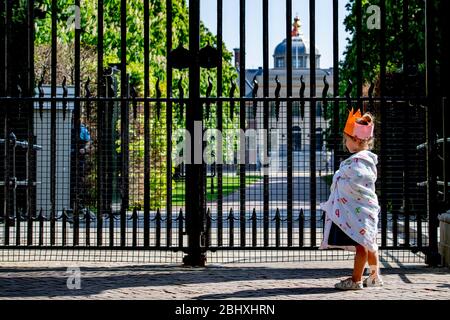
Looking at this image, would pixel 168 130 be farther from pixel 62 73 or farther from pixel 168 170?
pixel 62 73

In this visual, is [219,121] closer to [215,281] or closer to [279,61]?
[215,281]

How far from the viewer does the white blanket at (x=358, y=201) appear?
677 cm

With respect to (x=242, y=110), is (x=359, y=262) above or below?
below

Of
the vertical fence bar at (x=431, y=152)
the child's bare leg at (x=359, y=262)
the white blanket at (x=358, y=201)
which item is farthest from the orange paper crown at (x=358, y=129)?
the vertical fence bar at (x=431, y=152)

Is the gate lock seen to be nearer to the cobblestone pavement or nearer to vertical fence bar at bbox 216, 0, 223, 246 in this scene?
vertical fence bar at bbox 216, 0, 223, 246

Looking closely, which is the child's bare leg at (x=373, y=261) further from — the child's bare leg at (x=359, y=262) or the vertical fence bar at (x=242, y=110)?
the vertical fence bar at (x=242, y=110)

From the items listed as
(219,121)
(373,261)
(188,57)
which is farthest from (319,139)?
(373,261)

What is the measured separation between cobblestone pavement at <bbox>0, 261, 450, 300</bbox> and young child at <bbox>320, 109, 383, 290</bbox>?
24 centimetres

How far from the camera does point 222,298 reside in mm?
6254

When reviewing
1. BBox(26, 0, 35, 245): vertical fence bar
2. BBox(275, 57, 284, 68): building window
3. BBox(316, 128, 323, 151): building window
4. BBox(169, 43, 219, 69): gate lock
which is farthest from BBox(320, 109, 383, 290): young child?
BBox(275, 57, 284, 68): building window

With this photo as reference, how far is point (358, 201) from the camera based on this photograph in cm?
684

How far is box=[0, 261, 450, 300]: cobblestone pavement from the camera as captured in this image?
21.0ft

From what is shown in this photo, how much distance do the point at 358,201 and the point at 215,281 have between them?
1508 millimetres

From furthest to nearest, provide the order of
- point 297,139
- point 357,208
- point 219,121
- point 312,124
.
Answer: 1. point 297,139
2. point 312,124
3. point 219,121
4. point 357,208
